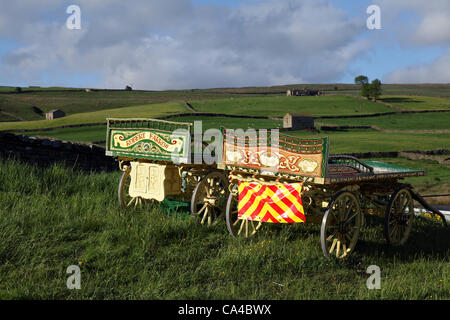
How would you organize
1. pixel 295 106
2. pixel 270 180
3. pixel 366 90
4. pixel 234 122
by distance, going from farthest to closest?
pixel 366 90 < pixel 295 106 < pixel 234 122 < pixel 270 180

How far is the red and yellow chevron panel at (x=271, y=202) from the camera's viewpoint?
6.92 meters

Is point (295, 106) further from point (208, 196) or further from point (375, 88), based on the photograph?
point (208, 196)

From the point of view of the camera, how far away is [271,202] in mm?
7230

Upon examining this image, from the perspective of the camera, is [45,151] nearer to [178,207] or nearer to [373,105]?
[178,207]

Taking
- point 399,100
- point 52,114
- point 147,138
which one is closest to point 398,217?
point 147,138

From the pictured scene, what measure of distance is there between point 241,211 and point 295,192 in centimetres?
118

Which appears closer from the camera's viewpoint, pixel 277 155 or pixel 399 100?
pixel 277 155

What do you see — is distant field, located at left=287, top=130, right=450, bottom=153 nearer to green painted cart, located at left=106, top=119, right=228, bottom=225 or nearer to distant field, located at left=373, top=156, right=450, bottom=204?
distant field, located at left=373, top=156, right=450, bottom=204

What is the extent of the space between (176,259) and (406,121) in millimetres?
73845

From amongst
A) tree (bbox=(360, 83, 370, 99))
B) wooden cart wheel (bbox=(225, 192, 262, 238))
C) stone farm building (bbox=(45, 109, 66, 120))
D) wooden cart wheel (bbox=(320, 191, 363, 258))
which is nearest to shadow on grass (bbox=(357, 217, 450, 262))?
wooden cart wheel (bbox=(320, 191, 363, 258))

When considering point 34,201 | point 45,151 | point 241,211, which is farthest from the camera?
point 45,151

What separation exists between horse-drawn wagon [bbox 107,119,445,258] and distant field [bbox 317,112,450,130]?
6211 centimetres
